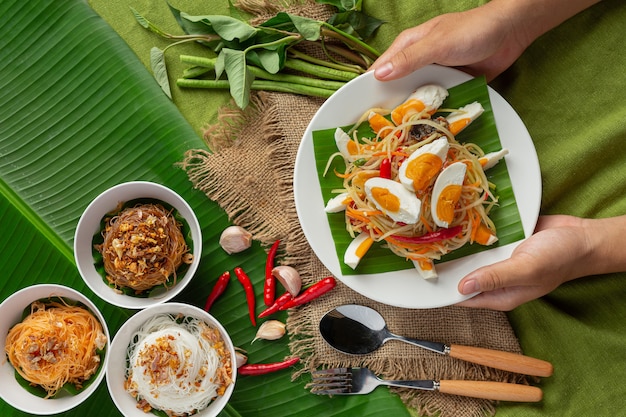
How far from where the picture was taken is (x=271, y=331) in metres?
2.57

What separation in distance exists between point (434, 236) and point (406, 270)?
0.20m

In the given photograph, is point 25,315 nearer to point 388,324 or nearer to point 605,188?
point 388,324

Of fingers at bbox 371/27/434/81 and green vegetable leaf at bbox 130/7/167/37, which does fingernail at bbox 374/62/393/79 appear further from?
green vegetable leaf at bbox 130/7/167/37

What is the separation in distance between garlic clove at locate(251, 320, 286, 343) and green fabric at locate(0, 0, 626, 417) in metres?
0.26

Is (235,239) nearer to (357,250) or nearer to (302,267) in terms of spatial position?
(302,267)

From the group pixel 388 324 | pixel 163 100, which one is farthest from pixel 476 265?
pixel 163 100

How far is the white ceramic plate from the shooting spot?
234cm

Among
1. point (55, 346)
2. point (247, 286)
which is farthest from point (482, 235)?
point (55, 346)

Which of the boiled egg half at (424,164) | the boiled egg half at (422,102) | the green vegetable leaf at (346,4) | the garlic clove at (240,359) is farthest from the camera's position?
the green vegetable leaf at (346,4)

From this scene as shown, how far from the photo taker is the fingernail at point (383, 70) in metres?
2.25

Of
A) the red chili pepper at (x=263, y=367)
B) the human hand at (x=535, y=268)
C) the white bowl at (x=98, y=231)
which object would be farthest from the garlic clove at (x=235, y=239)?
the human hand at (x=535, y=268)

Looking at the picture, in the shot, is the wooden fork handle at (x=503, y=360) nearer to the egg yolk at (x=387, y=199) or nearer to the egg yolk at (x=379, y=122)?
the egg yolk at (x=387, y=199)

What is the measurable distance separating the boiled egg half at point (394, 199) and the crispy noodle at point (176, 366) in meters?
0.88

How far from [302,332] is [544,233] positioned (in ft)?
3.76
